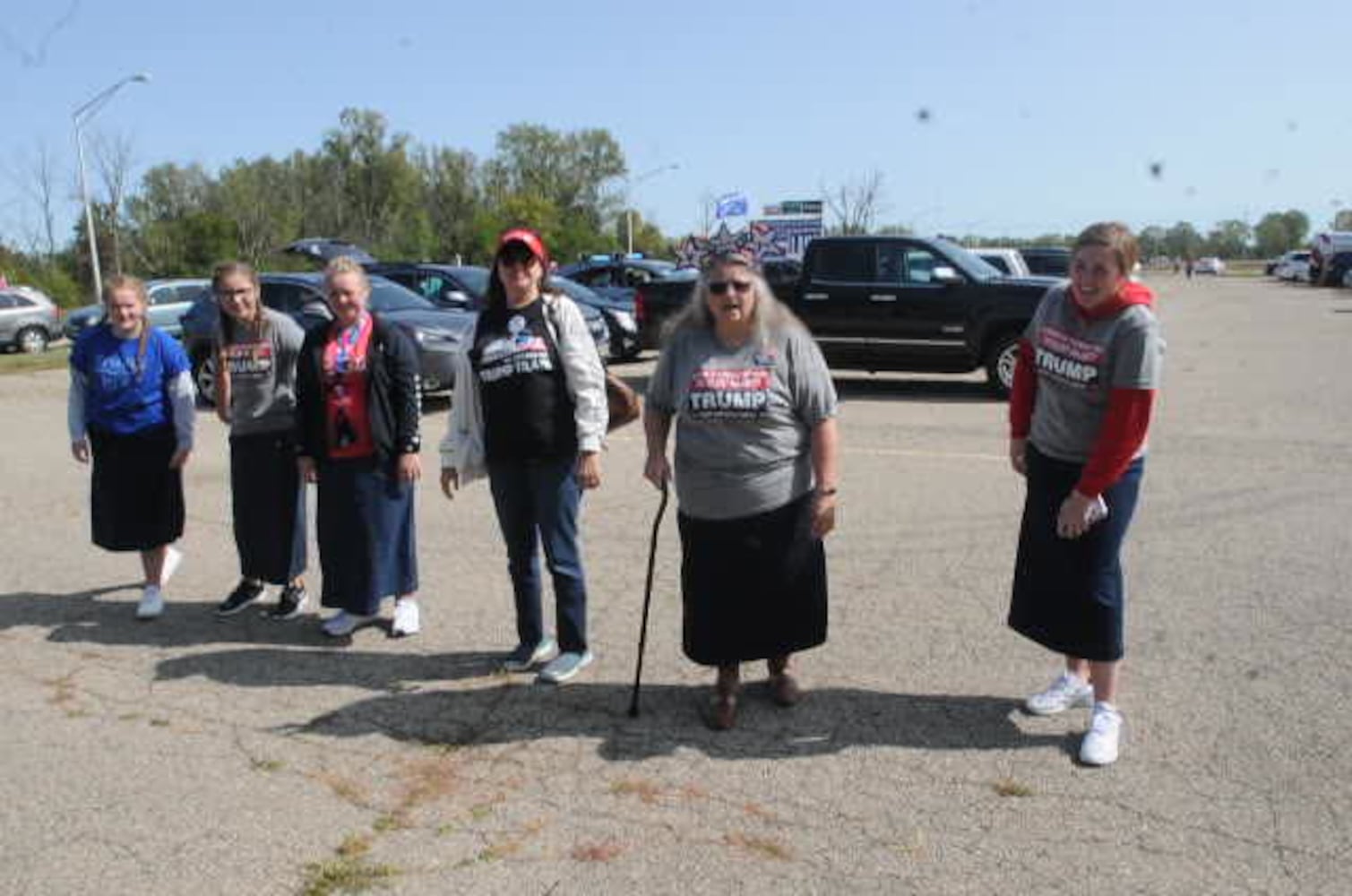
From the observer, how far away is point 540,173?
273 ft

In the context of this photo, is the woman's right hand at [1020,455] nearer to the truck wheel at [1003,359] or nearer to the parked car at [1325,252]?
the truck wheel at [1003,359]

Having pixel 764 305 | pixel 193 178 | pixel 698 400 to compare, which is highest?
pixel 193 178

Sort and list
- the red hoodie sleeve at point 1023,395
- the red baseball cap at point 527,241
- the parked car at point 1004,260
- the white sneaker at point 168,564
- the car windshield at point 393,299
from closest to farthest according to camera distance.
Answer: the red hoodie sleeve at point 1023,395 < the red baseball cap at point 527,241 < the white sneaker at point 168,564 < the car windshield at point 393,299 < the parked car at point 1004,260

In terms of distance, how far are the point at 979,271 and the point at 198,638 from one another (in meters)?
9.96

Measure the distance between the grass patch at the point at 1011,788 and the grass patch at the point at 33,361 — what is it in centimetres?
1858

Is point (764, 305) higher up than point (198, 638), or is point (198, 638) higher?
point (764, 305)

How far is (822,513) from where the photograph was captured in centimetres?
382

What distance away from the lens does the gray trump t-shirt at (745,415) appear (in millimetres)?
3699

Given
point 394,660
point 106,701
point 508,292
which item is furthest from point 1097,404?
point 106,701

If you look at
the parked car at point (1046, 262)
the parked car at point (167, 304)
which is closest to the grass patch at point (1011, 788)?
the parked car at point (167, 304)

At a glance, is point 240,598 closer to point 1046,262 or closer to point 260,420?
point 260,420

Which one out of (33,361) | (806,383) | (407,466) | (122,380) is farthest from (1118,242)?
(33,361)

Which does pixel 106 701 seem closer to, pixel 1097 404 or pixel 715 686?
pixel 715 686

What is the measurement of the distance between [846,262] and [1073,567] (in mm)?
9845
